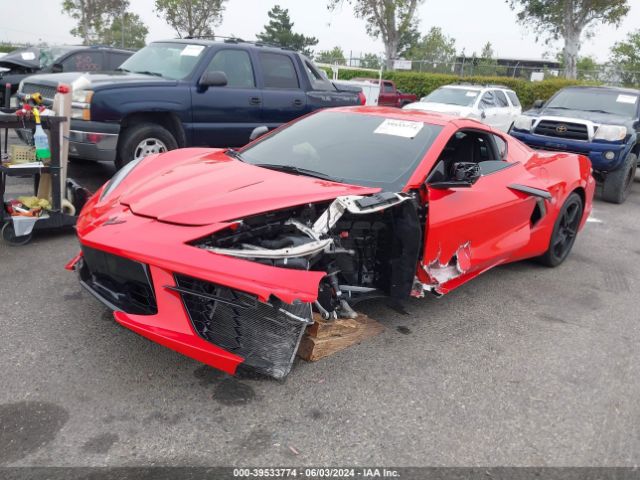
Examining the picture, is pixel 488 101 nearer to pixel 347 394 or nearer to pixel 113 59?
pixel 113 59

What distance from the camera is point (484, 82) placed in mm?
24156

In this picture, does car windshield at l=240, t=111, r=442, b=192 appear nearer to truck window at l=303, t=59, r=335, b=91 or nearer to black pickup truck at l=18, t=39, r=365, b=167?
black pickup truck at l=18, t=39, r=365, b=167

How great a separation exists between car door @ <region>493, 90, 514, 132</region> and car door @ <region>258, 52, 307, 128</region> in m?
7.35

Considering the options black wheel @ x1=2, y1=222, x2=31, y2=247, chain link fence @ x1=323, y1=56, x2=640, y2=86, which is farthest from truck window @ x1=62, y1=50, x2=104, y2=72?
chain link fence @ x1=323, y1=56, x2=640, y2=86

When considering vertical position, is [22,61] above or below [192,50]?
below

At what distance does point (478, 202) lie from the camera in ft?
12.2

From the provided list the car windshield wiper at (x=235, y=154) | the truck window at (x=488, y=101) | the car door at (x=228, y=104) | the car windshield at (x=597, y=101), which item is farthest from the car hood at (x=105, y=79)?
the truck window at (x=488, y=101)

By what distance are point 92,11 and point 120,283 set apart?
35.8m

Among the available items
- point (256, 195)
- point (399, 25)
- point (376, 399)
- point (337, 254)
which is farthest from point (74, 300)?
point (399, 25)

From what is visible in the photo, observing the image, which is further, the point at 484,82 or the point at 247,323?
the point at 484,82

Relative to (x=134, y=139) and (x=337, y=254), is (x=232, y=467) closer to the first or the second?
(x=337, y=254)

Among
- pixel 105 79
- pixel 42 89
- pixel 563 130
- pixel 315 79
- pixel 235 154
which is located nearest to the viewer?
pixel 235 154

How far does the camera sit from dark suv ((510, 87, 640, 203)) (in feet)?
27.3

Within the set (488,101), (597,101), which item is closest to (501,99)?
(488,101)
